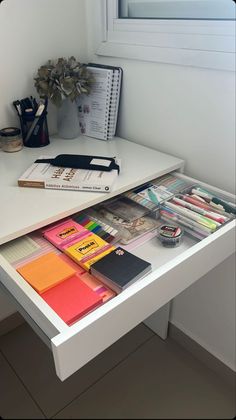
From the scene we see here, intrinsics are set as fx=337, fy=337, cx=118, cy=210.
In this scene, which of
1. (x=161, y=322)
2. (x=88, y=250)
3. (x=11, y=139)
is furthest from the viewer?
(x=161, y=322)

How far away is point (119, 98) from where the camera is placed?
121 cm

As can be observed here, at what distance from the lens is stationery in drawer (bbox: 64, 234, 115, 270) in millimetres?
720

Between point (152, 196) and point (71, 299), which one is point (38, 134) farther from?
point (71, 299)

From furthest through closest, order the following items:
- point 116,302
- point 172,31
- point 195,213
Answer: point 172,31 < point 195,213 < point 116,302

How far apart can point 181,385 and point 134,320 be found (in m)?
0.65

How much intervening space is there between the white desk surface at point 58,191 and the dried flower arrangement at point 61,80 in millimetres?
169

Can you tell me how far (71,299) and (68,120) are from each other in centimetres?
77

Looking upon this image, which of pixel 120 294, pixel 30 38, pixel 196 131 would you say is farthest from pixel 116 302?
pixel 30 38

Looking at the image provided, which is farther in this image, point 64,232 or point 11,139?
point 11,139

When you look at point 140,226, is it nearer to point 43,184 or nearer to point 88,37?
point 43,184

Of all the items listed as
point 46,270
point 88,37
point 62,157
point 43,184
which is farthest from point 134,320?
point 88,37

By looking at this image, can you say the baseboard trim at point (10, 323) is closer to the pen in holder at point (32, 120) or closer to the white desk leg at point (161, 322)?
the white desk leg at point (161, 322)

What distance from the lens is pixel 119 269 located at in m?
0.68

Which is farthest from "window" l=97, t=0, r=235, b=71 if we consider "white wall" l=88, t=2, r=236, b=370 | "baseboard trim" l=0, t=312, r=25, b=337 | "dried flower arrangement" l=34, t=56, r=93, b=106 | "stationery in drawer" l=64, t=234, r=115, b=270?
"baseboard trim" l=0, t=312, r=25, b=337
